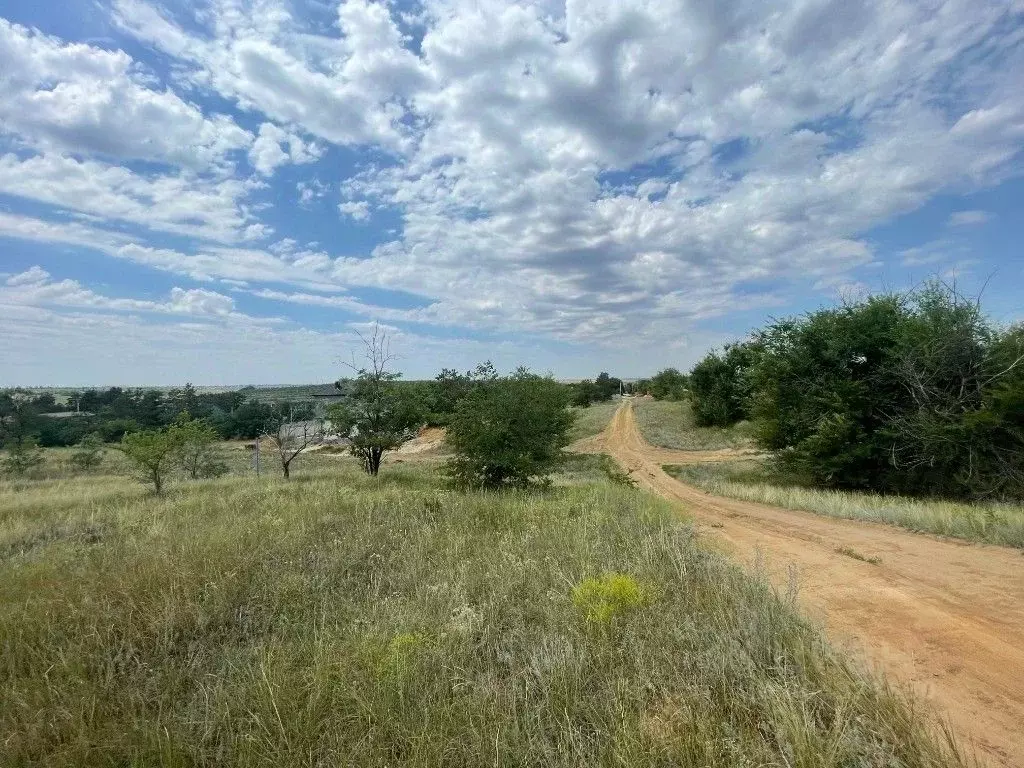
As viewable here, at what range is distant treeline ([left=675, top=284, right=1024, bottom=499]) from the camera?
15.9 metres

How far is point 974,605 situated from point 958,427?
45.7ft

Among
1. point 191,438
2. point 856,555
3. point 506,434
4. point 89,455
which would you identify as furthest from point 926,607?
point 89,455

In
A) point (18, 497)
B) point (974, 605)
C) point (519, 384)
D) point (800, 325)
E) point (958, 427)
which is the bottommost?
point (18, 497)

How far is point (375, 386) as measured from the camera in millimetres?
19297

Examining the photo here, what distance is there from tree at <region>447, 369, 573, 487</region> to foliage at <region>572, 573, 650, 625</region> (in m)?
9.57

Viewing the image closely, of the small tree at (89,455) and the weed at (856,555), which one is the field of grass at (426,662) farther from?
the small tree at (89,455)

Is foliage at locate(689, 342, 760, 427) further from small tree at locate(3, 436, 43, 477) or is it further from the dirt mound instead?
small tree at locate(3, 436, 43, 477)

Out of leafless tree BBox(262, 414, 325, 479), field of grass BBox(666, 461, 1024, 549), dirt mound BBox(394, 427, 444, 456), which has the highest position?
leafless tree BBox(262, 414, 325, 479)

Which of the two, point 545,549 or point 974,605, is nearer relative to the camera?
point 974,605

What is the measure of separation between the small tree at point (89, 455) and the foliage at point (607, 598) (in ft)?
126

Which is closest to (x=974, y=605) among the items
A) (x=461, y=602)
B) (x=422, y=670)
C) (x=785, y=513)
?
(x=461, y=602)

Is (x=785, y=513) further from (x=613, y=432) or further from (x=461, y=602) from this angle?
(x=613, y=432)

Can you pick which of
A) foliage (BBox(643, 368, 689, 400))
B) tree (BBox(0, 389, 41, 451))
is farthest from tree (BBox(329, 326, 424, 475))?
foliage (BBox(643, 368, 689, 400))

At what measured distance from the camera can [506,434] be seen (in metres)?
14.7
